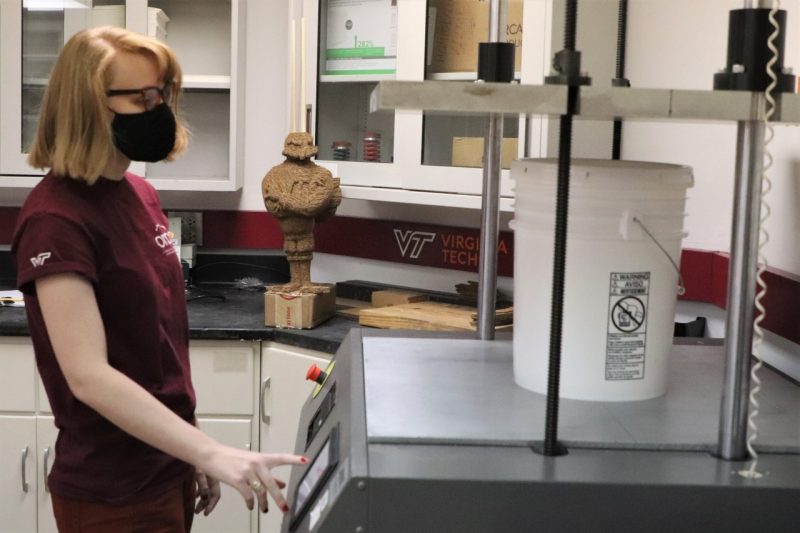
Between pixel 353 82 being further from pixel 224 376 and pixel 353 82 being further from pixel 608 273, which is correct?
pixel 608 273

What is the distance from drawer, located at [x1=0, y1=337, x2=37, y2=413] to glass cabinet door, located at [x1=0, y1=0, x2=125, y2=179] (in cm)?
62

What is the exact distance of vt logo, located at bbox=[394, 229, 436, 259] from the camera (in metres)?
3.04

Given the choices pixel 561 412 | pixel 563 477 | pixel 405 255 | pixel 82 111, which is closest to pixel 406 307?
pixel 405 255

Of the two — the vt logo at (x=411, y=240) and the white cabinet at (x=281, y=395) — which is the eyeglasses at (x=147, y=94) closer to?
the white cabinet at (x=281, y=395)

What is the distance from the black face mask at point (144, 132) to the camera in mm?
1520

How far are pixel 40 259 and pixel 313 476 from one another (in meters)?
0.60

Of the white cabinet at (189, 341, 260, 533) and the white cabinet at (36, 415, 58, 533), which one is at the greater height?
the white cabinet at (189, 341, 260, 533)

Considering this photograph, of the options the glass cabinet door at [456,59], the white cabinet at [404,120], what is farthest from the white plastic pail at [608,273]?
the glass cabinet door at [456,59]

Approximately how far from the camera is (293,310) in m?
2.65

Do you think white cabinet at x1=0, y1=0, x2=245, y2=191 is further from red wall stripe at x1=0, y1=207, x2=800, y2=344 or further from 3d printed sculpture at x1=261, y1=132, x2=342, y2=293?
3d printed sculpture at x1=261, y1=132, x2=342, y2=293

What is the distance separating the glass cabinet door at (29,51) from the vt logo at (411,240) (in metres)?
1.08

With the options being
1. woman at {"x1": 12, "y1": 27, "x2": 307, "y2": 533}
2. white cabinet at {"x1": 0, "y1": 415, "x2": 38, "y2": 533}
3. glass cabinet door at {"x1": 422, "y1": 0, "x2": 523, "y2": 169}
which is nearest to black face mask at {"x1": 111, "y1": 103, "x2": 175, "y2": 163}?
woman at {"x1": 12, "y1": 27, "x2": 307, "y2": 533}

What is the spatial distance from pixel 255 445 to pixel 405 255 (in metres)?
0.77

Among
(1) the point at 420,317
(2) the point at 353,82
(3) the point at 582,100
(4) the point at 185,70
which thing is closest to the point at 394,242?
(2) the point at 353,82
